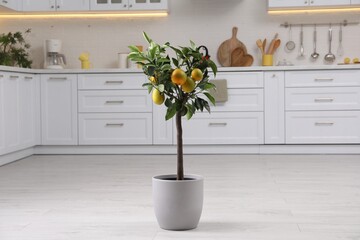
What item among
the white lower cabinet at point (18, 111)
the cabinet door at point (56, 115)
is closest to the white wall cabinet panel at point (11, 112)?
the white lower cabinet at point (18, 111)

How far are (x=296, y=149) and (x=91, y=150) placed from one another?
1.97 metres

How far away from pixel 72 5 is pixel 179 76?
392 centimetres

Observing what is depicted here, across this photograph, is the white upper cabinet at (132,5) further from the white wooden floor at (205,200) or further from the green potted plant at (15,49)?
the white wooden floor at (205,200)

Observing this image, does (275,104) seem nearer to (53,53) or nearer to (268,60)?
(268,60)

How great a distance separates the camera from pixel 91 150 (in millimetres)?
5668

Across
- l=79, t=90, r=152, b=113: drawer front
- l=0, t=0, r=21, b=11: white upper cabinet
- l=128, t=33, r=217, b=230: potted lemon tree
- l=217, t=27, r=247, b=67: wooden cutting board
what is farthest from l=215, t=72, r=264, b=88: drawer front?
l=128, t=33, r=217, b=230: potted lemon tree

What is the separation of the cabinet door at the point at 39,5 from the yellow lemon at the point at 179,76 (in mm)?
3977

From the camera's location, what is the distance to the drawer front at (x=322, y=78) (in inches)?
213

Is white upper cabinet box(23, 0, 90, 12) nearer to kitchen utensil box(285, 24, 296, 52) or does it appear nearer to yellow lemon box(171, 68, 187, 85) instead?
Answer: kitchen utensil box(285, 24, 296, 52)

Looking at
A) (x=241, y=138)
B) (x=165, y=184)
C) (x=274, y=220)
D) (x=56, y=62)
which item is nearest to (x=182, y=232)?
(x=165, y=184)

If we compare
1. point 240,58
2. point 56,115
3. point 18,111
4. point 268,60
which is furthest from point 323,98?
point 18,111

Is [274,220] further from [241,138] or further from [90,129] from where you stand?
[90,129]

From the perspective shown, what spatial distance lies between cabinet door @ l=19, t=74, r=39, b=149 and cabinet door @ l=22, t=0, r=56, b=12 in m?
0.85

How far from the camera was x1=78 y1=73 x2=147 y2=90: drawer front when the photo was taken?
558cm
